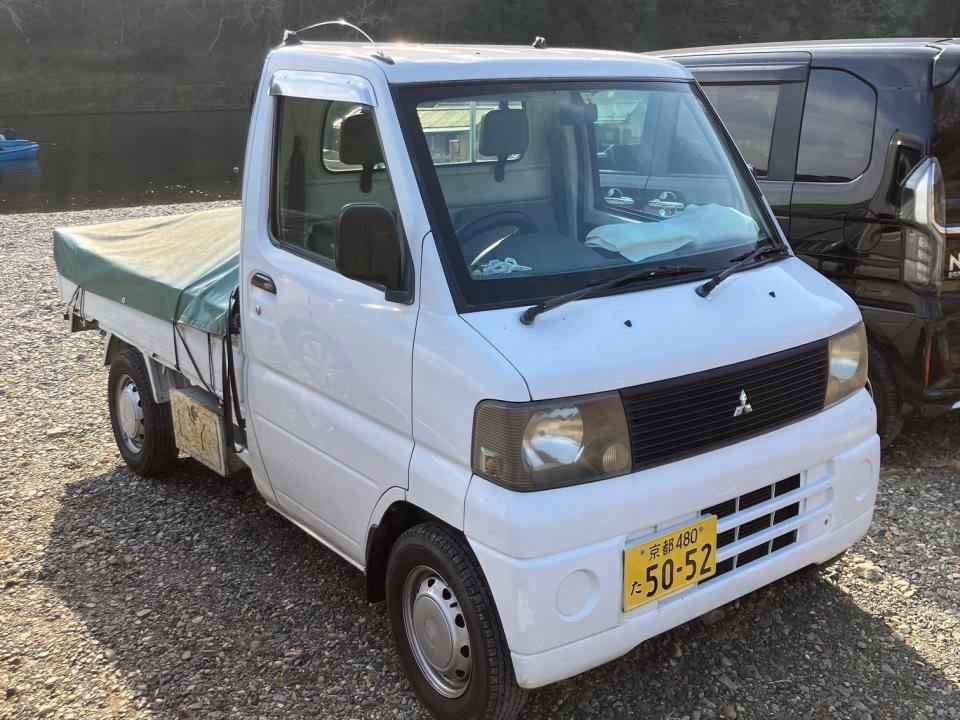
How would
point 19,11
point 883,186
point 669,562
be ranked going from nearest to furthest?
point 669,562, point 883,186, point 19,11

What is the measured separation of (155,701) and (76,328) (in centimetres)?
300

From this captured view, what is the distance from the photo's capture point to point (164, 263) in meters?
4.67

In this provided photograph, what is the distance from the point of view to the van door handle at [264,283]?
3510 millimetres

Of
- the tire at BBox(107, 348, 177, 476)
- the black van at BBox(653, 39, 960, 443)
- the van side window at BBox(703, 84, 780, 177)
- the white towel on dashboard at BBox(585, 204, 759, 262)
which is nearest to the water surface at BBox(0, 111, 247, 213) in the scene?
the tire at BBox(107, 348, 177, 476)

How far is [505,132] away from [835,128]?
8.09 feet

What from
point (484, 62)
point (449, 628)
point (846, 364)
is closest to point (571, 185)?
point (484, 62)

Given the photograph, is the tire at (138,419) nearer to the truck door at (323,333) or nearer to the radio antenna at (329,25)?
the truck door at (323,333)

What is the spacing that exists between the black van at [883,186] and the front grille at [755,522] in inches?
77.6

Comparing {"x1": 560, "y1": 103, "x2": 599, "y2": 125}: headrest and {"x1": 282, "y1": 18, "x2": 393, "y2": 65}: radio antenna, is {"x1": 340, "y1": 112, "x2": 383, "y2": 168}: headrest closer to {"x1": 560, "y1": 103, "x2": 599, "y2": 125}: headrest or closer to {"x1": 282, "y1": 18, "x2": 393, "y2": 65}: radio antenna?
{"x1": 282, "y1": 18, "x2": 393, "y2": 65}: radio antenna

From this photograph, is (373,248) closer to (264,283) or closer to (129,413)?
(264,283)

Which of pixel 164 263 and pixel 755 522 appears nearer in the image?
pixel 755 522

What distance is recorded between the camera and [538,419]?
2506mm

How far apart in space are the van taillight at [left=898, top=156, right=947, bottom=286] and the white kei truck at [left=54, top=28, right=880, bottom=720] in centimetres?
133

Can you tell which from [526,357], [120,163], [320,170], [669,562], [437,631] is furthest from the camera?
[120,163]
